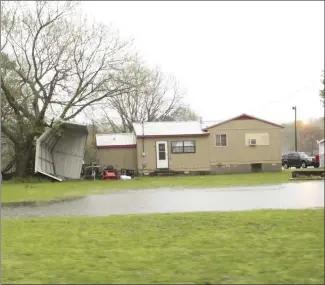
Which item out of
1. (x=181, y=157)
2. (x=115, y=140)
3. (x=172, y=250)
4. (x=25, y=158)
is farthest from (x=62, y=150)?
(x=172, y=250)

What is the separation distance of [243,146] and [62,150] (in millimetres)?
11669

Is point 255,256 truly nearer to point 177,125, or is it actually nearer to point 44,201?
point 44,201

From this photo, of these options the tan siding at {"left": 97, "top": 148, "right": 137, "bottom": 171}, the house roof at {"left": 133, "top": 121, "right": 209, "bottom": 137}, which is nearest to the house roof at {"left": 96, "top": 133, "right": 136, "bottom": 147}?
the tan siding at {"left": 97, "top": 148, "right": 137, "bottom": 171}

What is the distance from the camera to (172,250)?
5641 mm

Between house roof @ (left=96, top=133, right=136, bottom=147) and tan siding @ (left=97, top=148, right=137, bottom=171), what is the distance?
0.37m

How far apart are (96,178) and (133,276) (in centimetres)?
2252

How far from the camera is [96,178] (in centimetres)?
2664

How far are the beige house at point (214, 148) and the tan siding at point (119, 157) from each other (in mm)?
731

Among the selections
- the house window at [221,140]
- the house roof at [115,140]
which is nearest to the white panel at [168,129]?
the house window at [221,140]

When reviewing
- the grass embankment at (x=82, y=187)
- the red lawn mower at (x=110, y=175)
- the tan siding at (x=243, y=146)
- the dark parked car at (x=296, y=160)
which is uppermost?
the tan siding at (x=243, y=146)

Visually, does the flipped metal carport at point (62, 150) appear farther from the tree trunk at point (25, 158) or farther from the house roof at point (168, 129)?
the house roof at point (168, 129)

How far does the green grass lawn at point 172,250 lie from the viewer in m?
4.35

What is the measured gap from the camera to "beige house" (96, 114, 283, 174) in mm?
28969

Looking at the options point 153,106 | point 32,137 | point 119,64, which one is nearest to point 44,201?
point 32,137
